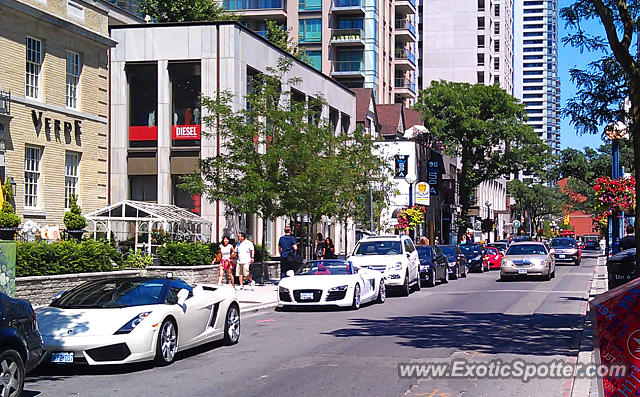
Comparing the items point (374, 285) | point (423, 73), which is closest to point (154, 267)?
point (374, 285)

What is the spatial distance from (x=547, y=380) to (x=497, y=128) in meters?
56.2

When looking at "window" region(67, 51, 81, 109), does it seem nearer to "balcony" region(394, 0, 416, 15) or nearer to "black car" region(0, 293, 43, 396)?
"black car" region(0, 293, 43, 396)

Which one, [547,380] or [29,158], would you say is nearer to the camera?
[547,380]

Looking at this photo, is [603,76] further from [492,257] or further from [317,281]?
[492,257]

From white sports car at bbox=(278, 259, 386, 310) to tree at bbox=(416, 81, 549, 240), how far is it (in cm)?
4488

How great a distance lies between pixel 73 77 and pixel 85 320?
18.3m

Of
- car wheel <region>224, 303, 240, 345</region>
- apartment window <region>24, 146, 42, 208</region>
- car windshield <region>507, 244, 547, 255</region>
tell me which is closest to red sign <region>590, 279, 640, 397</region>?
car wheel <region>224, 303, 240, 345</region>

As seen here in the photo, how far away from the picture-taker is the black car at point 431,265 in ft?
101

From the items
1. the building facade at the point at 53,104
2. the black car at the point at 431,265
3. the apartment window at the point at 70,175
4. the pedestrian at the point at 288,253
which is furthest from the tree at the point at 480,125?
the apartment window at the point at 70,175

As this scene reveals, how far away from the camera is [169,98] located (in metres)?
36.4

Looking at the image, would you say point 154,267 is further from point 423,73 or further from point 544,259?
point 423,73

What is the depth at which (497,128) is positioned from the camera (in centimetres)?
6512

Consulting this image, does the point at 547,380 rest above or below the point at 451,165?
below

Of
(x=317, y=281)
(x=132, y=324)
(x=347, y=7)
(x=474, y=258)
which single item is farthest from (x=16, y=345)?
(x=347, y=7)
